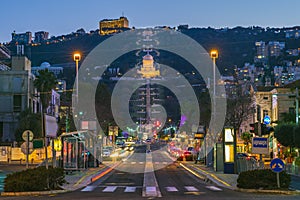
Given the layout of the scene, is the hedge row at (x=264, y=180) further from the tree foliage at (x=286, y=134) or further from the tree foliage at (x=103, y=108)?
the tree foliage at (x=103, y=108)

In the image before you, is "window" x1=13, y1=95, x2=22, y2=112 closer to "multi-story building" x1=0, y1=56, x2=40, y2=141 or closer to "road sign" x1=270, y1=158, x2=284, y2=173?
"multi-story building" x1=0, y1=56, x2=40, y2=141

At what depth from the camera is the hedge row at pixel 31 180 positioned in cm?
2477

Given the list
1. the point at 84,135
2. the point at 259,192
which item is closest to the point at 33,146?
the point at 259,192

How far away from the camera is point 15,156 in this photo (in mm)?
70250

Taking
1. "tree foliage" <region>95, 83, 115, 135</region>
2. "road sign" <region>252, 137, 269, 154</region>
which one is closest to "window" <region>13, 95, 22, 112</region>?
"tree foliage" <region>95, 83, 115, 135</region>

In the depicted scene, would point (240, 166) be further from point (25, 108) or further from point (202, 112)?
point (25, 108)

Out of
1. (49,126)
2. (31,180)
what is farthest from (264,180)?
(31,180)

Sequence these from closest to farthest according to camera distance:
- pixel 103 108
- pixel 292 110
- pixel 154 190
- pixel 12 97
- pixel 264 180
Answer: pixel 264 180, pixel 154 190, pixel 292 110, pixel 103 108, pixel 12 97

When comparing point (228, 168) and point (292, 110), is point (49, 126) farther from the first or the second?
point (292, 110)

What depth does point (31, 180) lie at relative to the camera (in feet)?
82.2

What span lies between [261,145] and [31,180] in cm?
1079

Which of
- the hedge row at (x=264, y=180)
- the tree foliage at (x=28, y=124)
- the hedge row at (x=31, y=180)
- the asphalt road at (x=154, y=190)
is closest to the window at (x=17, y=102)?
the tree foliage at (x=28, y=124)

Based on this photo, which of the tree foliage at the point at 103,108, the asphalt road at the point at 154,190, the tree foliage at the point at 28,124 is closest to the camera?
the asphalt road at the point at 154,190

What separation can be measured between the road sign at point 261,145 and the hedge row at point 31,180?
9.74m
